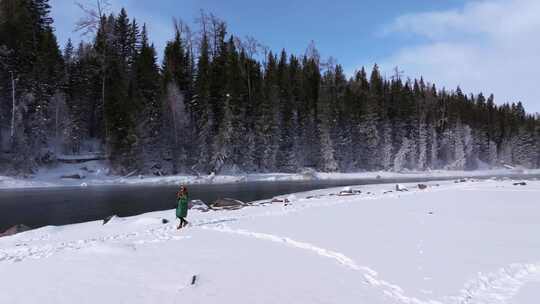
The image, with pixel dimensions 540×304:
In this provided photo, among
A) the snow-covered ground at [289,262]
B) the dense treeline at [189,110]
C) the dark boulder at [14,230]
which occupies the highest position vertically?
the dense treeline at [189,110]

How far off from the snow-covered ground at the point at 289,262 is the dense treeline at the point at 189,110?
113ft

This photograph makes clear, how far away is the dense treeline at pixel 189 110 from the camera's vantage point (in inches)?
1848

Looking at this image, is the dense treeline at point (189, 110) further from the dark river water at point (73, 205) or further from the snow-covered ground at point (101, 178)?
the dark river water at point (73, 205)

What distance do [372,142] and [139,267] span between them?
6534 cm

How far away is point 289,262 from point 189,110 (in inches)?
1982

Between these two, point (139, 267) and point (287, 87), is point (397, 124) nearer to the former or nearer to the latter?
point (287, 87)

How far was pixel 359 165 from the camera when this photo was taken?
6969 centimetres

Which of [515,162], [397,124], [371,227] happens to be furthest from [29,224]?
[515,162]

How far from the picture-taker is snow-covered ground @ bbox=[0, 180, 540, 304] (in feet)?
22.7

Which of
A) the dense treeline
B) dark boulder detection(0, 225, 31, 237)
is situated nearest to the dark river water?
dark boulder detection(0, 225, 31, 237)

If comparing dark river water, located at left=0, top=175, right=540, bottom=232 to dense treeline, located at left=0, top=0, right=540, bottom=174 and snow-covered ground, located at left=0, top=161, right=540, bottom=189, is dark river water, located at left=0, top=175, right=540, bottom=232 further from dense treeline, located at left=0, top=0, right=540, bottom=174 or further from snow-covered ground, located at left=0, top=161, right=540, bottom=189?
dense treeline, located at left=0, top=0, right=540, bottom=174

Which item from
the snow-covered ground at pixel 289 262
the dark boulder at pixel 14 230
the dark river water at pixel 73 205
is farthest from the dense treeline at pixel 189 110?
the snow-covered ground at pixel 289 262

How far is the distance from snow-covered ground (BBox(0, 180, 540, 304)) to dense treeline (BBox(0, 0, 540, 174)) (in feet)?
→ 113

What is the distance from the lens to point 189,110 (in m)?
57.2
